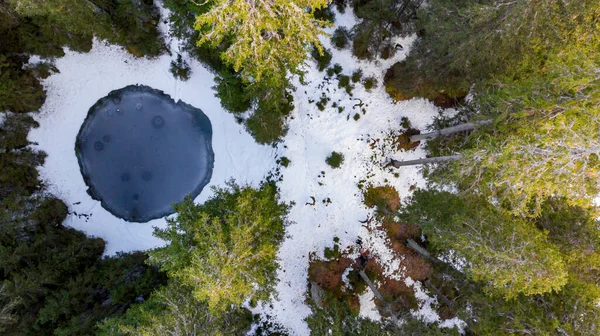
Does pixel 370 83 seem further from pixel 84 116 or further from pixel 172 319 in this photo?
pixel 84 116

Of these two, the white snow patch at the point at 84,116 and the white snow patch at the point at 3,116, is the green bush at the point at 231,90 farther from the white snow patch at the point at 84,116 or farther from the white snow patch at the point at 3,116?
the white snow patch at the point at 3,116

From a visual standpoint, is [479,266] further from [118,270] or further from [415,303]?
[118,270]

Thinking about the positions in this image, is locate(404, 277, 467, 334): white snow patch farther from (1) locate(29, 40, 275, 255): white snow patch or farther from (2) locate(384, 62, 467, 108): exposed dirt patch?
(1) locate(29, 40, 275, 255): white snow patch

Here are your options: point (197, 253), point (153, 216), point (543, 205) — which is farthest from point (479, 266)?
point (153, 216)

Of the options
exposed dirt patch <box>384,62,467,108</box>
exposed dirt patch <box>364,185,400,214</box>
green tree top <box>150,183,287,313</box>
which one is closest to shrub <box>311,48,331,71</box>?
exposed dirt patch <box>384,62,467,108</box>

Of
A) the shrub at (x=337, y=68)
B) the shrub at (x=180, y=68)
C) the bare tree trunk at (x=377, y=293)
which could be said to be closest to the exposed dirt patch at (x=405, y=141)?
the shrub at (x=337, y=68)

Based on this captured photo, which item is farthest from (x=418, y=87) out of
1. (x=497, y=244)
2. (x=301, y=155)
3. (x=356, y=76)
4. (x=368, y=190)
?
(x=497, y=244)
